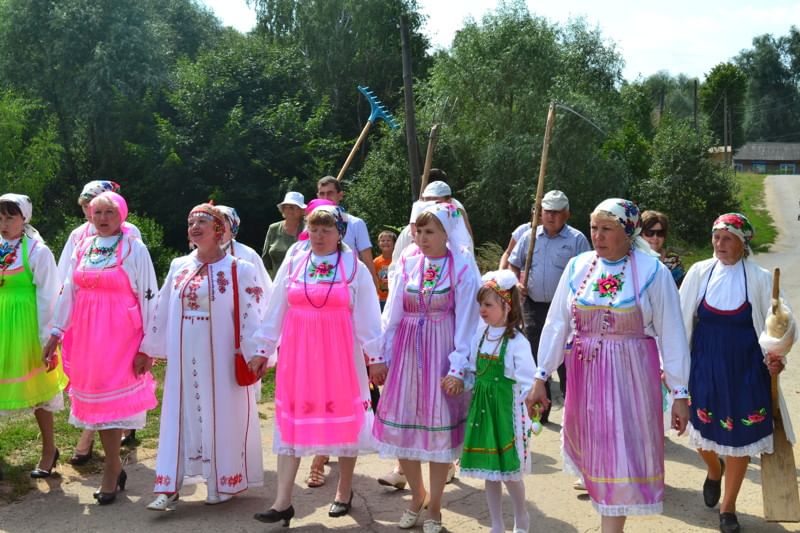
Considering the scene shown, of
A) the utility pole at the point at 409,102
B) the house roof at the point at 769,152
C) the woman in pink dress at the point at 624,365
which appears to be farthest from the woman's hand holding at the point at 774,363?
the house roof at the point at 769,152

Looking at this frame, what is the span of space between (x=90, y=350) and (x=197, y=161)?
23.5 m

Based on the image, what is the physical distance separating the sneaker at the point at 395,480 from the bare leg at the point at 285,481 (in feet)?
2.90

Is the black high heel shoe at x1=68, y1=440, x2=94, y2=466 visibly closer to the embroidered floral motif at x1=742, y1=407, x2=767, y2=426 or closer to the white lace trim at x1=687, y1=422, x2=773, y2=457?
the white lace trim at x1=687, y1=422, x2=773, y2=457

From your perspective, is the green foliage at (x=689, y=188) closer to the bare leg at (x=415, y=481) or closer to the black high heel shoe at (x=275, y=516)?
the bare leg at (x=415, y=481)

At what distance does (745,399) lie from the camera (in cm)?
512

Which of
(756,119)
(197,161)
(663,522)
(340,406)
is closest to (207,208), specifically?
(340,406)

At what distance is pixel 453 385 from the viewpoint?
4.84m

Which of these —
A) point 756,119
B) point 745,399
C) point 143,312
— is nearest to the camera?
point 745,399

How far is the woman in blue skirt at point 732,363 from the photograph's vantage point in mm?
5082

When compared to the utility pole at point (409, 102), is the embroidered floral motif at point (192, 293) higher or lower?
lower

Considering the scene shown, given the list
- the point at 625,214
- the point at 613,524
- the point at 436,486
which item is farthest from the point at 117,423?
the point at 625,214

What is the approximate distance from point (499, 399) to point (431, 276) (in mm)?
835

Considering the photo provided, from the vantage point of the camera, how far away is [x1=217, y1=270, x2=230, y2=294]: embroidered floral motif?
17.7 ft

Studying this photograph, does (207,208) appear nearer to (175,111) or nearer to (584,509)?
(584,509)
